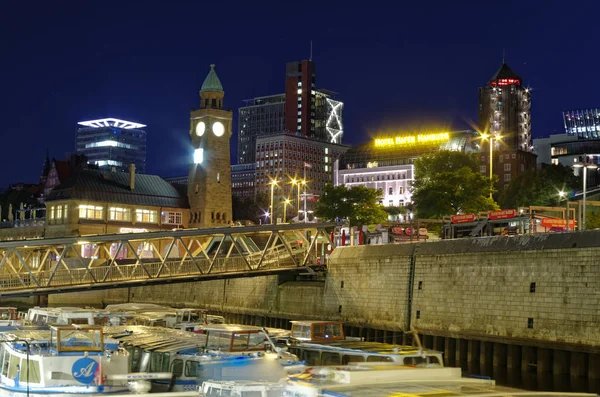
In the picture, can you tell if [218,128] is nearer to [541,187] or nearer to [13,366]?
[541,187]

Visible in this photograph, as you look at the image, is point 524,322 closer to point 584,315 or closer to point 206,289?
point 584,315

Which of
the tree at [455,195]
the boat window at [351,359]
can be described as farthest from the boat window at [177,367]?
the tree at [455,195]

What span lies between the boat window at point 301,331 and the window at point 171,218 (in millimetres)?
83155

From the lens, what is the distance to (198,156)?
116 m

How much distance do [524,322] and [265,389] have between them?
2350cm

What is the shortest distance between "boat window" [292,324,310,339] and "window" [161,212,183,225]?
83155mm

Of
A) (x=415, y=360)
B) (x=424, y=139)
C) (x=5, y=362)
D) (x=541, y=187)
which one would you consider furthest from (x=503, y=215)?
(x=424, y=139)

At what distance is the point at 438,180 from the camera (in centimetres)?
10269

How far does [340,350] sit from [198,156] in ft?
278

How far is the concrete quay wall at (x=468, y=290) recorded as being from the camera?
130 feet

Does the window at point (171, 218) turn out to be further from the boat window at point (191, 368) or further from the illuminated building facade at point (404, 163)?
the boat window at point (191, 368)

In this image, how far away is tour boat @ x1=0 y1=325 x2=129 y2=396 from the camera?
2436 centimetres


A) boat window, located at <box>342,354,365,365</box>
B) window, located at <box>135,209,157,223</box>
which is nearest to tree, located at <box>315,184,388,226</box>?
window, located at <box>135,209,157,223</box>

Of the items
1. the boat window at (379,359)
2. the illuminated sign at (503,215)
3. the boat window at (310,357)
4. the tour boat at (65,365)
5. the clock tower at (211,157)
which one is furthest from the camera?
the clock tower at (211,157)
